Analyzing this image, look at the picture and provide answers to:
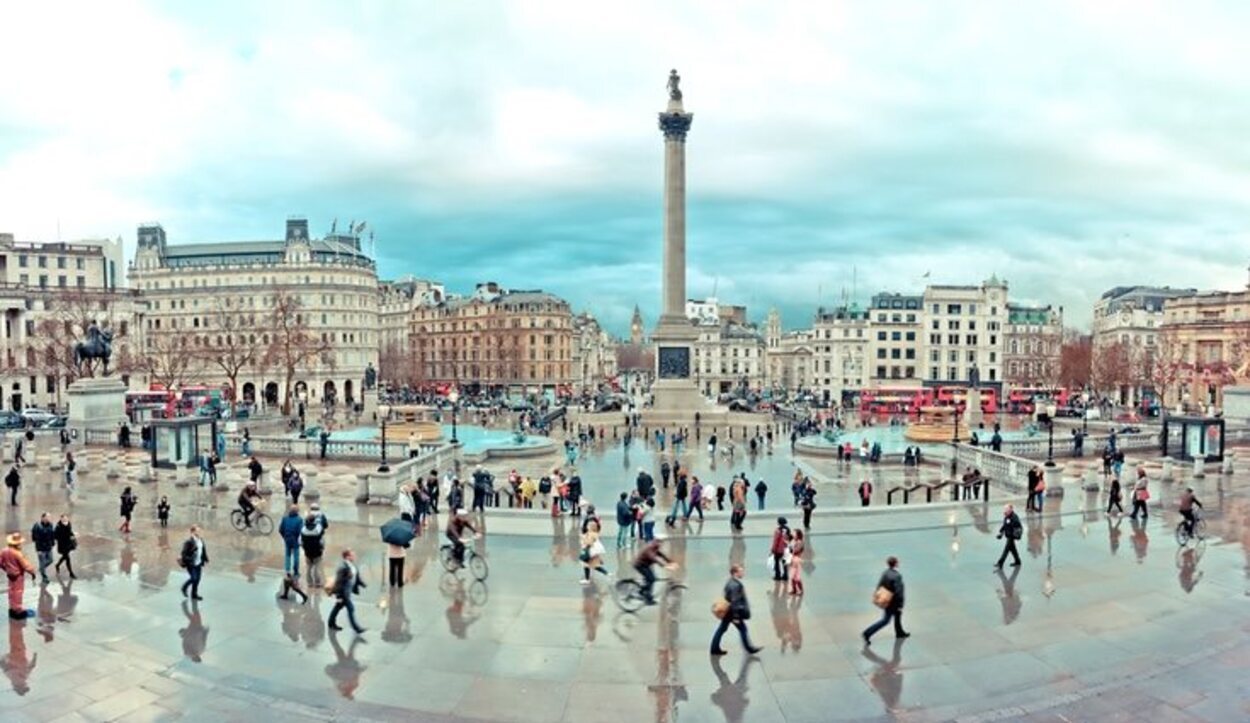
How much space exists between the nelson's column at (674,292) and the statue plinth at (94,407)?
39662 mm

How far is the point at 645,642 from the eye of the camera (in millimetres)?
12672

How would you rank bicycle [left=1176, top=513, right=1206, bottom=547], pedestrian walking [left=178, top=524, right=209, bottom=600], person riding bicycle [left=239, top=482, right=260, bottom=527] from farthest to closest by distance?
person riding bicycle [left=239, top=482, right=260, bottom=527], bicycle [left=1176, top=513, right=1206, bottom=547], pedestrian walking [left=178, top=524, right=209, bottom=600]

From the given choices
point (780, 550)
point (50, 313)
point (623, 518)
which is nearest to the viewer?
point (780, 550)

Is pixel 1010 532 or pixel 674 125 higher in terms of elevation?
pixel 674 125

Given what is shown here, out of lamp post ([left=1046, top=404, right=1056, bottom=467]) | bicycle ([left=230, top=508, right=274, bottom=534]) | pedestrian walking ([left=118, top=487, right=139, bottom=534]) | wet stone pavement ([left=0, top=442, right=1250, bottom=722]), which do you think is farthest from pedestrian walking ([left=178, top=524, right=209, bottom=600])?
lamp post ([left=1046, top=404, right=1056, bottom=467])

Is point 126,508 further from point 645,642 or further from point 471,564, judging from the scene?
point 645,642

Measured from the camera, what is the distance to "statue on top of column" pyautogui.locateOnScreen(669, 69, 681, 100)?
72562 mm

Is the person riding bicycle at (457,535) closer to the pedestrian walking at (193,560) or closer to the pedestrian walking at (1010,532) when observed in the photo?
the pedestrian walking at (193,560)

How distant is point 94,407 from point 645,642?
152 ft

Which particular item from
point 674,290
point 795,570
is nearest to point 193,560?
point 795,570

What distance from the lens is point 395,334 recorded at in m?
142

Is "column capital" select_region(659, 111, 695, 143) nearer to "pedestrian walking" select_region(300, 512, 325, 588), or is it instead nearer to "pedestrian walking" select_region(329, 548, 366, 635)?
"pedestrian walking" select_region(300, 512, 325, 588)

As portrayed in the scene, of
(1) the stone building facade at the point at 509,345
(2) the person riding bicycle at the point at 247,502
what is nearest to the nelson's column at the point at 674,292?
(1) the stone building facade at the point at 509,345

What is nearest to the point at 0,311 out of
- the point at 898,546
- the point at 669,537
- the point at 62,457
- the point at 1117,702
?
the point at 62,457
